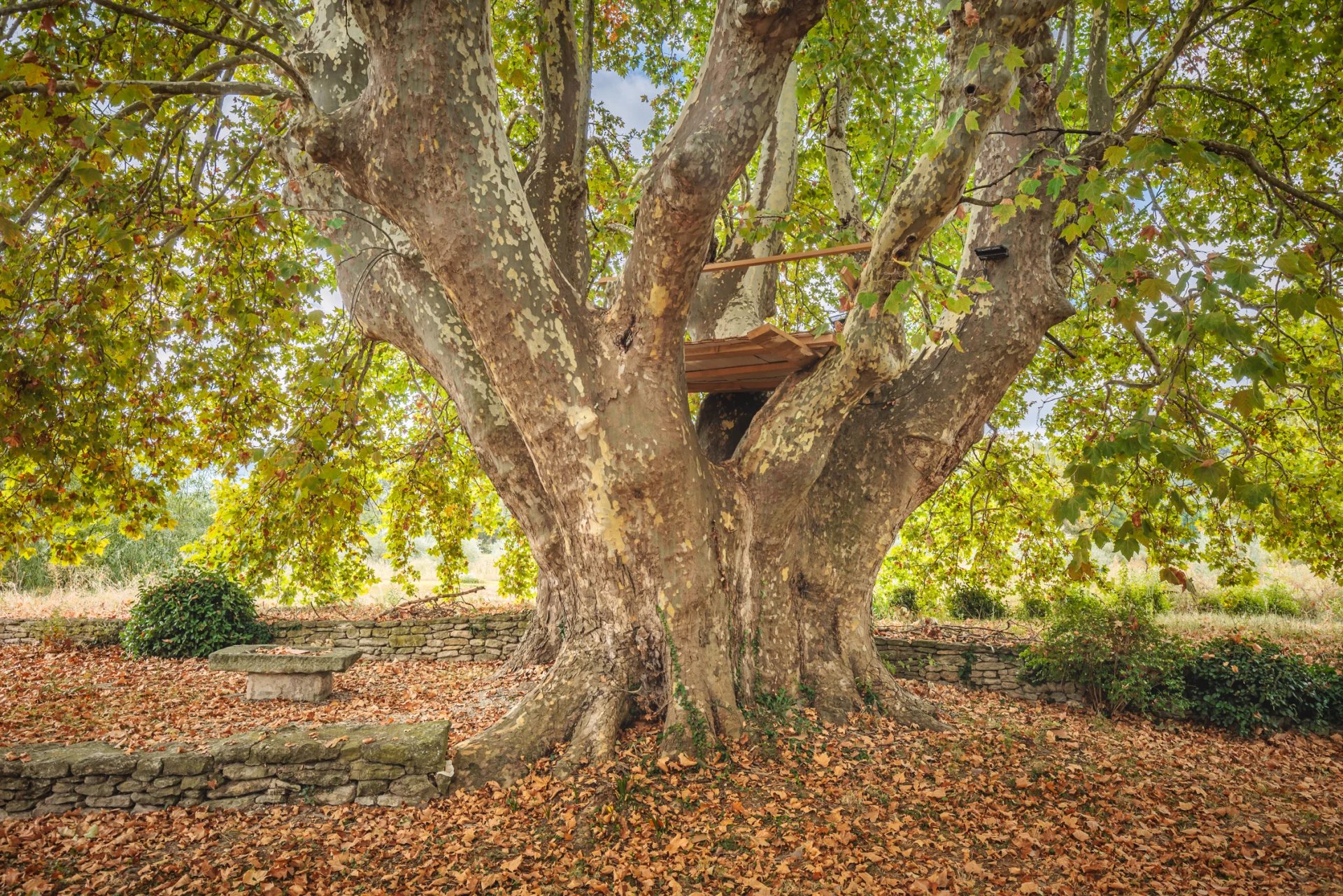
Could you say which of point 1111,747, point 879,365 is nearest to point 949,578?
point 1111,747

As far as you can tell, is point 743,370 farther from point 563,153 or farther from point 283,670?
point 283,670

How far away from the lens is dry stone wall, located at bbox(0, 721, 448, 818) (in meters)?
4.19

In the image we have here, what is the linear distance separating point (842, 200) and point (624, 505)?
12.8 feet

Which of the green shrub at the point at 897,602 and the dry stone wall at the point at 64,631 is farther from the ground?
the dry stone wall at the point at 64,631

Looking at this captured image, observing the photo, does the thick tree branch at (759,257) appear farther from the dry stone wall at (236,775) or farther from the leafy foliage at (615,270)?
the dry stone wall at (236,775)

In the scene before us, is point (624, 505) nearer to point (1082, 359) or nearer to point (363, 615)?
point (1082, 359)

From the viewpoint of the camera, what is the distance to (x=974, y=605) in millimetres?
11750

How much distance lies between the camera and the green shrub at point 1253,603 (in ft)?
38.8

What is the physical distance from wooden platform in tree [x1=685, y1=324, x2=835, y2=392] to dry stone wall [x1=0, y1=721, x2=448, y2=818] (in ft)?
9.70

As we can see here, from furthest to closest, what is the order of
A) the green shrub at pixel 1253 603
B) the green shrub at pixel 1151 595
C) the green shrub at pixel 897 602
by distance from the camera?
1. the green shrub at pixel 897 602
2. the green shrub at pixel 1253 603
3. the green shrub at pixel 1151 595

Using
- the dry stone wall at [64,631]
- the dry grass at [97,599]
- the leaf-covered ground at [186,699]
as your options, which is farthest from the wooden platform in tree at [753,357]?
the dry stone wall at [64,631]

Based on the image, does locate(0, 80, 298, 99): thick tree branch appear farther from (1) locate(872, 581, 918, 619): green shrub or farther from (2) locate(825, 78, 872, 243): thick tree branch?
(1) locate(872, 581, 918, 619): green shrub

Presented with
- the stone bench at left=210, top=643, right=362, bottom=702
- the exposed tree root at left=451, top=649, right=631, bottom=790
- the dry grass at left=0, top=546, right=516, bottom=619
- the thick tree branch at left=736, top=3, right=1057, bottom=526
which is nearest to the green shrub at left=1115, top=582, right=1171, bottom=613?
the thick tree branch at left=736, top=3, right=1057, bottom=526

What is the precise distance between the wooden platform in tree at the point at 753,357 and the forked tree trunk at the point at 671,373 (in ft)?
0.59
